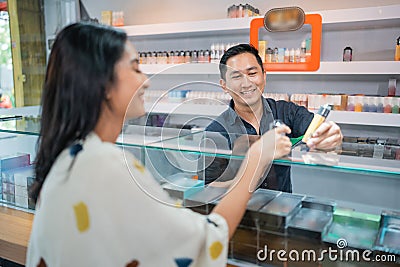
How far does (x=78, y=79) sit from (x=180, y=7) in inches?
129

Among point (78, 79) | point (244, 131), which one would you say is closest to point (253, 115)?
point (244, 131)

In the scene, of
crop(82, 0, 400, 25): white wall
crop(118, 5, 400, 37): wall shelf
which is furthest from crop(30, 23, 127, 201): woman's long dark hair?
crop(82, 0, 400, 25): white wall

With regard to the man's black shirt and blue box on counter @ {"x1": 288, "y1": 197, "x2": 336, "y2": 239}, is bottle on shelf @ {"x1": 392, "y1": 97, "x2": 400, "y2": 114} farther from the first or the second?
blue box on counter @ {"x1": 288, "y1": 197, "x2": 336, "y2": 239}

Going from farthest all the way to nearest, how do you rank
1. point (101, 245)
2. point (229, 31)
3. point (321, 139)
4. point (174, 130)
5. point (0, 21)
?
1. point (0, 21)
2. point (229, 31)
3. point (174, 130)
4. point (321, 139)
5. point (101, 245)

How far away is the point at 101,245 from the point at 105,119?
0.24 meters

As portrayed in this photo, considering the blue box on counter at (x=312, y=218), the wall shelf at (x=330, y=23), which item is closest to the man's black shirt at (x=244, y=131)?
the blue box on counter at (x=312, y=218)

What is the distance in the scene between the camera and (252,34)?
3012 mm

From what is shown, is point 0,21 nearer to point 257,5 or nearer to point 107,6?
point 107,6

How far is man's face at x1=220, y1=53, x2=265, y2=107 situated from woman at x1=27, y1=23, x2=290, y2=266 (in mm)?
368

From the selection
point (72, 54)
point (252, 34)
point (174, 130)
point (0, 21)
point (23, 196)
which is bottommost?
point (23, 196)

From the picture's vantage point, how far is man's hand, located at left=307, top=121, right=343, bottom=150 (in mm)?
893

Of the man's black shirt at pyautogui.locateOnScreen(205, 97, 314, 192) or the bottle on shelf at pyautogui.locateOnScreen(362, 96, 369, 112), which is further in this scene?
the bottle on shelf at pyautogui.locateOnScreen(362, 96, 369, 112)

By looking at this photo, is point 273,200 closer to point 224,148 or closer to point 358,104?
point 224,148

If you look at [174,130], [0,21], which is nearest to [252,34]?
[174,130]
